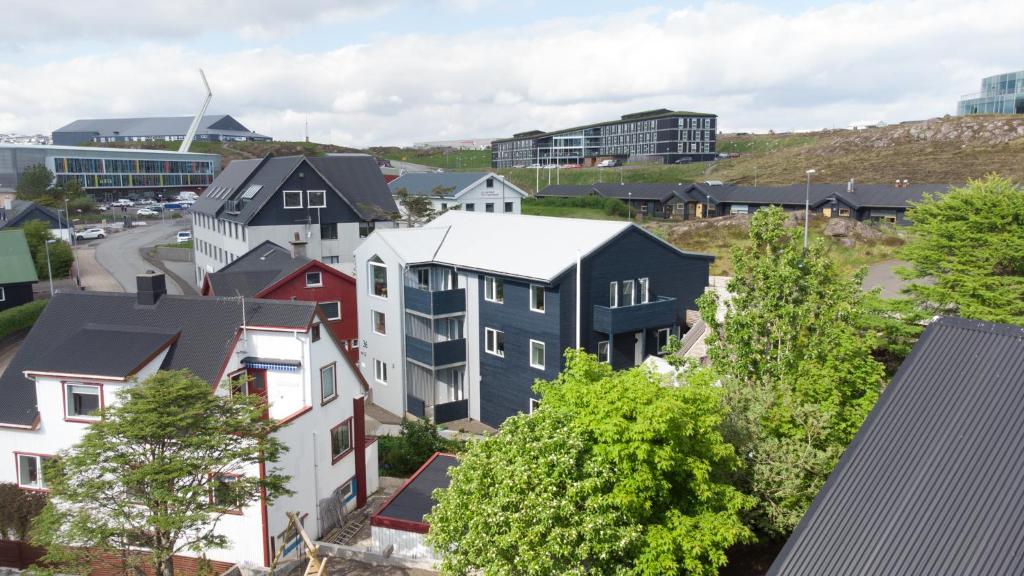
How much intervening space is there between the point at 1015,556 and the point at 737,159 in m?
165

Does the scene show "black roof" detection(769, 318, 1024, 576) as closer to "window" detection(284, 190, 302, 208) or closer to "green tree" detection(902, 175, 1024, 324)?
"green tree" detection(902, 175, 1024, 324)

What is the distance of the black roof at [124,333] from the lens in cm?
2475

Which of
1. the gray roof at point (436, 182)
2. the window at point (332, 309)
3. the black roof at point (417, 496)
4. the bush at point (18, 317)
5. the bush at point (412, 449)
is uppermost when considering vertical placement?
the gray roof at point (436, 182)

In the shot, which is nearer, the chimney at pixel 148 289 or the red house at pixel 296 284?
the chimney at pixel 148 289

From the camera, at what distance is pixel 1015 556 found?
11203 mm

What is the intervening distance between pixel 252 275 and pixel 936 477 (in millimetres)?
36290

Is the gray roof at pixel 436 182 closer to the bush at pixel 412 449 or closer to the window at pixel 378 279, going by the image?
the window at pixel 378 279

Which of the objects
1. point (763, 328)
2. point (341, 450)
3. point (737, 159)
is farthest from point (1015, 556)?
point (737, 159)

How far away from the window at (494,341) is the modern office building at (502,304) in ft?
0.25

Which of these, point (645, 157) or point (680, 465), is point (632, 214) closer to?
point (645, 157)

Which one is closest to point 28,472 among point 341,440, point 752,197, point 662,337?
point 341,440

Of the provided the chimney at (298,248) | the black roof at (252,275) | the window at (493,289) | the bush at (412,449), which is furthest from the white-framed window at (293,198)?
the bush at (412,449)

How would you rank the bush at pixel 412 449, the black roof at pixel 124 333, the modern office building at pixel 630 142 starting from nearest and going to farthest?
the black roof at pixel 124 333 < the bush at pixel 412 449 < the modern office building at pixel 630 142

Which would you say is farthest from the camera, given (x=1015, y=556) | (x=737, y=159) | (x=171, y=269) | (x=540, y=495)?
(x=737, y=159)
